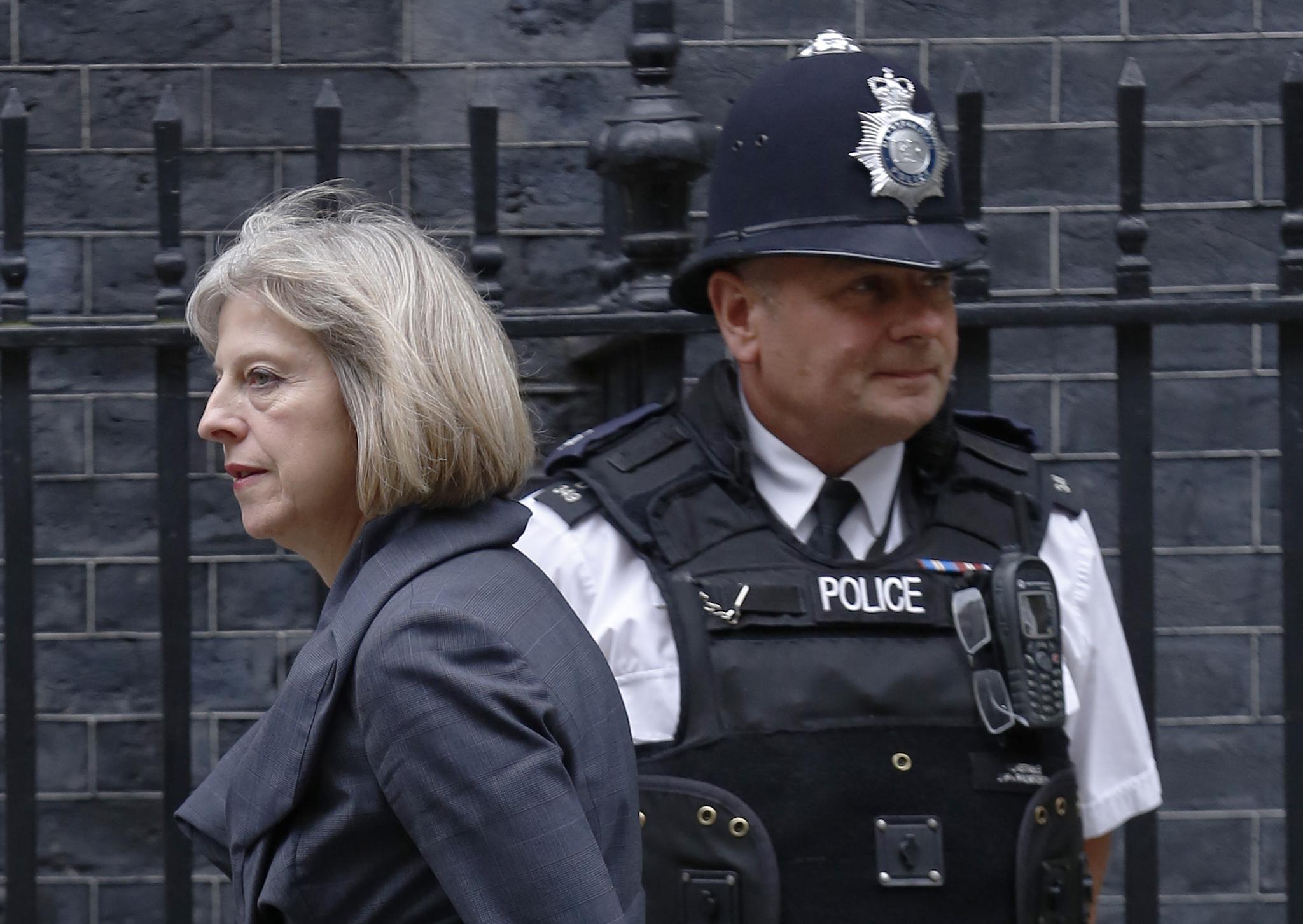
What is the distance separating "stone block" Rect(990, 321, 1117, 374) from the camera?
402 cm

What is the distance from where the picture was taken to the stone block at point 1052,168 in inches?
160

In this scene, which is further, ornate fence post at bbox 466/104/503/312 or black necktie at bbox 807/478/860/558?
ornate fence post at bbox 466/104/503/312

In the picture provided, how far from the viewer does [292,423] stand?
1.76m

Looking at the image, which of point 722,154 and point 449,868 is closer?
point 449,868

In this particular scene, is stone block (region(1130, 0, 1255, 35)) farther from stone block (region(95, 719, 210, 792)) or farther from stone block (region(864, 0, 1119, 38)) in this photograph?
stone block (region(95, 719, 210, 792))

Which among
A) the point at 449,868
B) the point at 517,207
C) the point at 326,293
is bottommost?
the point at 449,868

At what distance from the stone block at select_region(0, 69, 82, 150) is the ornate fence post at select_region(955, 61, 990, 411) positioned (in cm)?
240

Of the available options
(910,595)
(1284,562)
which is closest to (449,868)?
(910,595)

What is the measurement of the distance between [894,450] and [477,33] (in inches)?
84.1

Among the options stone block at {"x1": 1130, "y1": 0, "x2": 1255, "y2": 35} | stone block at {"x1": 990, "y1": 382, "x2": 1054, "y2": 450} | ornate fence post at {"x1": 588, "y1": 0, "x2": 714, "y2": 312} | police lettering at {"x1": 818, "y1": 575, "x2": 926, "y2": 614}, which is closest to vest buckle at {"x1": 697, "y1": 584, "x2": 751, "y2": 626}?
police lettering at {"x1": 818, "y1": 575, "x2": 926, "y2": 614}

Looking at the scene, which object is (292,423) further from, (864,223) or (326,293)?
(864,223)

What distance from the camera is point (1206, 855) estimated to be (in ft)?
13.2

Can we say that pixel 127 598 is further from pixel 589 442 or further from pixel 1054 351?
pixel 1054 351

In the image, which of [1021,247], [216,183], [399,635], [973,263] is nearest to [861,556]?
[973,263]
